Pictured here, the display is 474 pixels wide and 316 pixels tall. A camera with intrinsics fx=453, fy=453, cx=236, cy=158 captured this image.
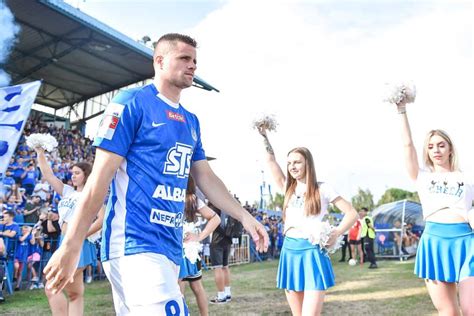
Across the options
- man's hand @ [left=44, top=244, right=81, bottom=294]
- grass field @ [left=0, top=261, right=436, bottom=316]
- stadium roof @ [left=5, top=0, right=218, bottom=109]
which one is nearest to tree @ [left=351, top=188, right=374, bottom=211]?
stadium roof @ [left=5, top=0, right=218, bottom=109]

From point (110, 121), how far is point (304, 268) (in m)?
2.80

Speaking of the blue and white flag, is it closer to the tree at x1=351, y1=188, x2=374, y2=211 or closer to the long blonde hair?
the long blonde hair

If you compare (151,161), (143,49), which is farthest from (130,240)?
(143,49)

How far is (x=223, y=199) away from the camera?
2980 millimetres

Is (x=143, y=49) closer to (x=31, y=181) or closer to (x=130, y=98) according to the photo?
(x=31, y=181)

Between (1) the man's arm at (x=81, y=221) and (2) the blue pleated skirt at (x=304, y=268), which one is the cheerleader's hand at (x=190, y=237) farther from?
(1) the man's arm at (x=81, y=221)

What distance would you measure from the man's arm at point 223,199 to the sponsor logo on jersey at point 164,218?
419mm

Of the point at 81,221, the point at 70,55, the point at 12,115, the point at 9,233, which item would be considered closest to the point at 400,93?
the point at 81,221

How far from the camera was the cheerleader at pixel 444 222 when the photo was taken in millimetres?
4258

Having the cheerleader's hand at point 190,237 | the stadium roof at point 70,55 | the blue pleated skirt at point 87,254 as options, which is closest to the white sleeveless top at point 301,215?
the cheerleader's hand at point 190,237

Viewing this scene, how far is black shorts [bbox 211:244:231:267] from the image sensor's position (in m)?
8.77

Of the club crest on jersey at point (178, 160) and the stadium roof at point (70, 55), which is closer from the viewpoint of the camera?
the club crest on jersey at point (178, 160)

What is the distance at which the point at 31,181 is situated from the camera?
1432 cm

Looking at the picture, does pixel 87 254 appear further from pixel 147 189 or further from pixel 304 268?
pixel 147 189
